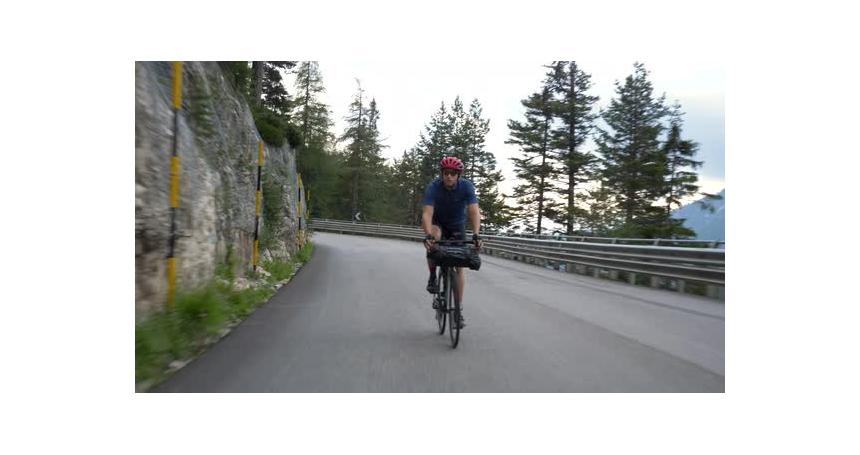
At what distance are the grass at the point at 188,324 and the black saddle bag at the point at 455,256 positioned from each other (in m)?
2.24

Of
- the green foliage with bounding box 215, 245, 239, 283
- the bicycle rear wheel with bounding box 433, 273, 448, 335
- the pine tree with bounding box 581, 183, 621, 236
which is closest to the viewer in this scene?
the bicycle rear wheel with bounding box 433, 273, 448, 335

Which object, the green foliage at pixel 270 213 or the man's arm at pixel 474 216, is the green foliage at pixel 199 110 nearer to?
the man's arm at pixel 474 216

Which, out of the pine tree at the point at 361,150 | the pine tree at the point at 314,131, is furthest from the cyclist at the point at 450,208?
the pine tree at the point at 361,150

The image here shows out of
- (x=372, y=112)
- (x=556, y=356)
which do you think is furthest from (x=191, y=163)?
(x=372, y=112)

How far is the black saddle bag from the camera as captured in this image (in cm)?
499

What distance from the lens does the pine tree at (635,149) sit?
29250 millimetres

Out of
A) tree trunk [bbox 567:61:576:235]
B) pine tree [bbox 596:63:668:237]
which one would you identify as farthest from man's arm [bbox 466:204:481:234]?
tree trunk [bbox 567:61:576:235]

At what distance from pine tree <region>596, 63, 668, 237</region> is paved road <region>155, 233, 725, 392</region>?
2217 cm

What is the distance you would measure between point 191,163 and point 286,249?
7.30 m

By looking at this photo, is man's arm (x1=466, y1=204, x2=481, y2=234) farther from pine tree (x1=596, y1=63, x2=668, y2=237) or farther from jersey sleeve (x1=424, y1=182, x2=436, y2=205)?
pine tree (x1=596, y1=63, x2=668, y2=237)

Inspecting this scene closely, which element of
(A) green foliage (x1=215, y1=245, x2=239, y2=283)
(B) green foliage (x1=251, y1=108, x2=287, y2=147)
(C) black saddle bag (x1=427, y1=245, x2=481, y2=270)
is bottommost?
(A) green foliage (x1=215, y1=245, x2=239, y2=283)

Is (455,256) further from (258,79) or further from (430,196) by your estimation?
(258,79)

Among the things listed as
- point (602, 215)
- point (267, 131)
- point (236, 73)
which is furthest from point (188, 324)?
point (602, 215)

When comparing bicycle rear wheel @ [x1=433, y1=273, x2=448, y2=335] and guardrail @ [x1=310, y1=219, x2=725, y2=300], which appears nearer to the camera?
bicycle rear wheel @ [x1=433, y1=273, x2=448, y2=335]
